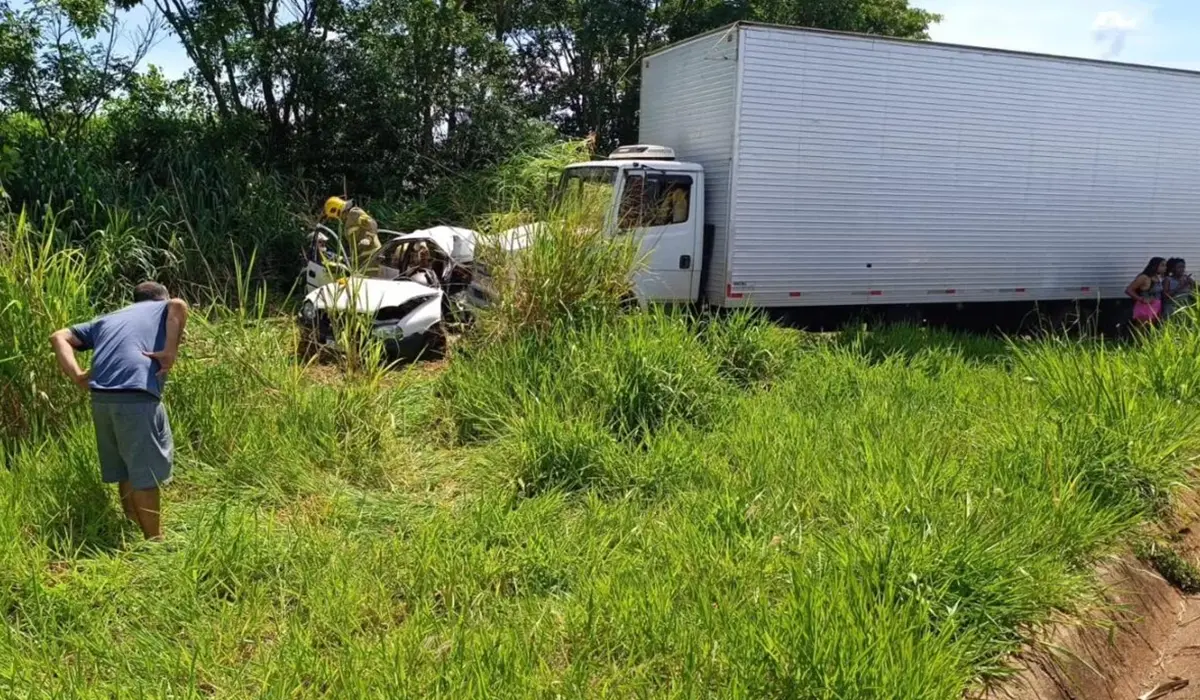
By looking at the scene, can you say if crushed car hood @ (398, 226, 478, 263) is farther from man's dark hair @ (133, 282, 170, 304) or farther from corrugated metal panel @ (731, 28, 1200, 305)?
man's dark hair @ (133, 282, 170, 304)

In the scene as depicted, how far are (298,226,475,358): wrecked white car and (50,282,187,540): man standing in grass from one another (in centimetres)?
172

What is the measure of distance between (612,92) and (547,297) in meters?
13.6

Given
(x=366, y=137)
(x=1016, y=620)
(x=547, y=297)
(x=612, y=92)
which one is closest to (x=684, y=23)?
(x=612, y=92)

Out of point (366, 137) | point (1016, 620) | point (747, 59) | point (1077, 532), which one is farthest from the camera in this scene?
point (366, 137)

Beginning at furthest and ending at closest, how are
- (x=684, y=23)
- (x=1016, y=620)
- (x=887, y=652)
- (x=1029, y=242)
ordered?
(x=684, y=23), (x=1029, y=242), (x=1016, y=620), (x=887, y=652)

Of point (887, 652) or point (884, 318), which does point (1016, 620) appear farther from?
point (884, 318)

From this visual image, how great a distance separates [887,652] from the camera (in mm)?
2787

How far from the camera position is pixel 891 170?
30.9 ft

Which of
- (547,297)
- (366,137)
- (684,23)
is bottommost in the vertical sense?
(547,297)

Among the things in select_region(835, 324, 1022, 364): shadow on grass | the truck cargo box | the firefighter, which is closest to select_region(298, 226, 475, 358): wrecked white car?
the firefighter

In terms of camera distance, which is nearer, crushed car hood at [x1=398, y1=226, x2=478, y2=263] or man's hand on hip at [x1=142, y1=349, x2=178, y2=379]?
man's hand on hip at [x1=142, y1=349, x2=178, y2=379]

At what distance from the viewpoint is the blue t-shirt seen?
414 cm

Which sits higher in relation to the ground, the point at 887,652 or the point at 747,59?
the point at 747,59

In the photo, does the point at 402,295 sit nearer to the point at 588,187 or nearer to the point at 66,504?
the point at 588,187
